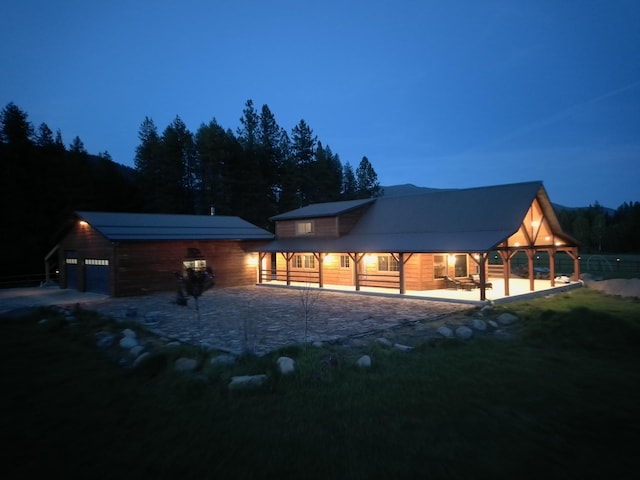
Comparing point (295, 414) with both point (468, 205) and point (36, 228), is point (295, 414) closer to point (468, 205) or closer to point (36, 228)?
point (468, 205)

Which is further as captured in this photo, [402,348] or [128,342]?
[128,342]

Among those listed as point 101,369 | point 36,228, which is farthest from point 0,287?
point 101,369

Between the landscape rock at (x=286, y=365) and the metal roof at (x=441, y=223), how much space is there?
36.4 ft

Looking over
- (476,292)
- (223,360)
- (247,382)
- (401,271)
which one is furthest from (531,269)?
(247,382)

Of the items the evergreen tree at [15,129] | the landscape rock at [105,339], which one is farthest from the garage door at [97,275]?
the evergreen tree at [15,129]

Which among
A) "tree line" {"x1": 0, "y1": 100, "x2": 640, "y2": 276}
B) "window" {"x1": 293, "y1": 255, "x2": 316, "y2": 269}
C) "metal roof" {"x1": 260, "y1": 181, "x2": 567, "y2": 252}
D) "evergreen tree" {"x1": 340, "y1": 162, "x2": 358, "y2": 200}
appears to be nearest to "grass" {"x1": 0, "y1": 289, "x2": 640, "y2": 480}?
"metal roof" {"x1": 260, "y1": 181, "x2": 567, "y2": 252}

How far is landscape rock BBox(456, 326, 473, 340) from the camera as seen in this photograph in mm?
10891

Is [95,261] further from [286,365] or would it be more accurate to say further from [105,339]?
[286,365]

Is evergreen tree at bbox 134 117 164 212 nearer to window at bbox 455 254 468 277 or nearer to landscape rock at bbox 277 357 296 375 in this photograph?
window at bbox 455 254 468 277

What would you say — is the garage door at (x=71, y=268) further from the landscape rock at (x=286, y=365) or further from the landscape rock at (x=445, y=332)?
the landscape rock at (x=445, y=332)

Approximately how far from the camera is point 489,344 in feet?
33.3

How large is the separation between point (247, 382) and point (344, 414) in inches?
79.5

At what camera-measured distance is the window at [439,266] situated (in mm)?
20766

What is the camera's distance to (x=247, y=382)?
7.29m
